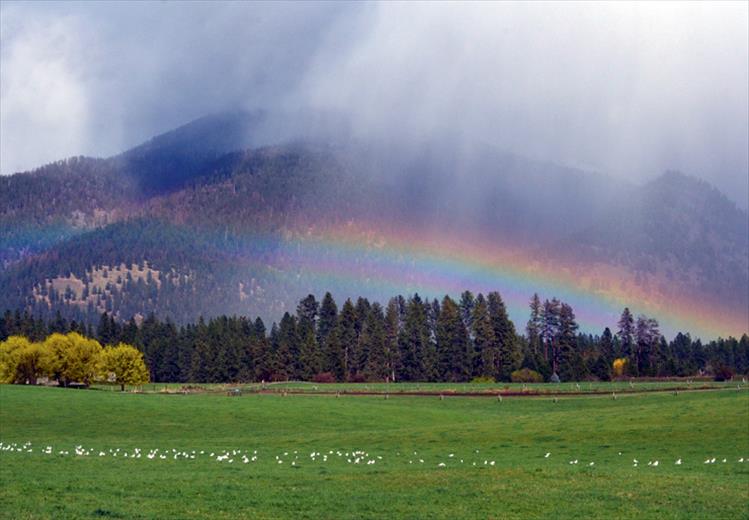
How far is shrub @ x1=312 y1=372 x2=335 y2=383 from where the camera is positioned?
149025 mm

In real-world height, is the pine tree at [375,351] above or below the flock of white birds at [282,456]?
above

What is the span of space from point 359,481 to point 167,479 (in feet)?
23.5

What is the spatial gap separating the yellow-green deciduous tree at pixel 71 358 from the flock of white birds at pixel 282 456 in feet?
241

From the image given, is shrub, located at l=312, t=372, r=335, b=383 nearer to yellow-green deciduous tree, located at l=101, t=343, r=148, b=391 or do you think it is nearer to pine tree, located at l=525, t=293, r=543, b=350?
yellow-green deciduous tree, located at l=101, t=343, r=148, b=391

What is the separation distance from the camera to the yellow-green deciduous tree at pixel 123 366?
121125 millimetres

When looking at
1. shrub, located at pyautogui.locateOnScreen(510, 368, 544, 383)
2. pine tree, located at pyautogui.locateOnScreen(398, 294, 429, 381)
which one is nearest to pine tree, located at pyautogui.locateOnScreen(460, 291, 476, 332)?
pine tree, located at pyautogui.locateOnScreen(398, 294, 429, 381)

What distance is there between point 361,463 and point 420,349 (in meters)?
120

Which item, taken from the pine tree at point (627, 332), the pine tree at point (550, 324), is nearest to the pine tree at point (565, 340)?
the pine tree at point (550, 324)

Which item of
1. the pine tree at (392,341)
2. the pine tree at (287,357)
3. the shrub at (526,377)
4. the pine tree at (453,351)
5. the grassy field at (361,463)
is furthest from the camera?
the pine tree at (392,341)

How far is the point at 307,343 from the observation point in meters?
159

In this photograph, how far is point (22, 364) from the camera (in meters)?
120

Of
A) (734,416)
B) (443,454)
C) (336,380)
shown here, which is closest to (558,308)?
(336,380)

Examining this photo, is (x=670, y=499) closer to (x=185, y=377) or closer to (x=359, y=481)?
(x=359, y=481)

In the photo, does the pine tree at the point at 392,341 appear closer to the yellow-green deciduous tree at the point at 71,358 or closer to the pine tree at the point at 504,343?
the pine tree at the point at 504,343
